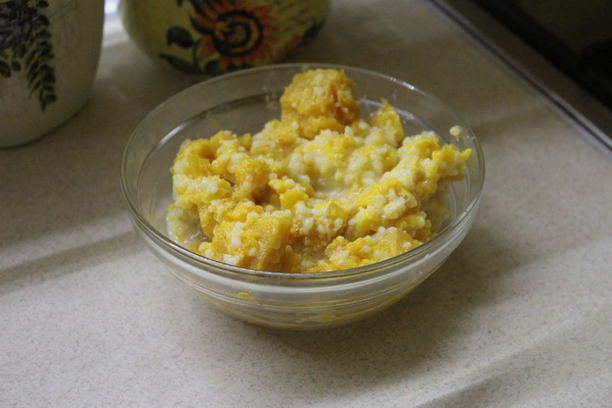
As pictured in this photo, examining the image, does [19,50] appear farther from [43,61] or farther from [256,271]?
[256,271]

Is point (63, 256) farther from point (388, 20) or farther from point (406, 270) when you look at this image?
point (388, 20)

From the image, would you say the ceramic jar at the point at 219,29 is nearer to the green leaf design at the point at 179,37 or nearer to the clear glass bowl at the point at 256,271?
the green leaf design at the point at 179,37

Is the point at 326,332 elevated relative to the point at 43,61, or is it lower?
lower

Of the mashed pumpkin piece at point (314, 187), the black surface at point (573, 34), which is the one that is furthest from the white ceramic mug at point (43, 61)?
the black surface at point (573, 34)

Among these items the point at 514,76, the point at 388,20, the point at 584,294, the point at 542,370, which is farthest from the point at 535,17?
the point at 542,370

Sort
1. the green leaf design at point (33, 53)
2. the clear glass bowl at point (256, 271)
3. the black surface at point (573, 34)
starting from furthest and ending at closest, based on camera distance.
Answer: the black surface at point (573, 34) < the green leaf design at point (33, 53) < the clear glass bowl at point (256, 271)

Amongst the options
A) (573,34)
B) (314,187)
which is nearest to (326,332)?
(314,187)
